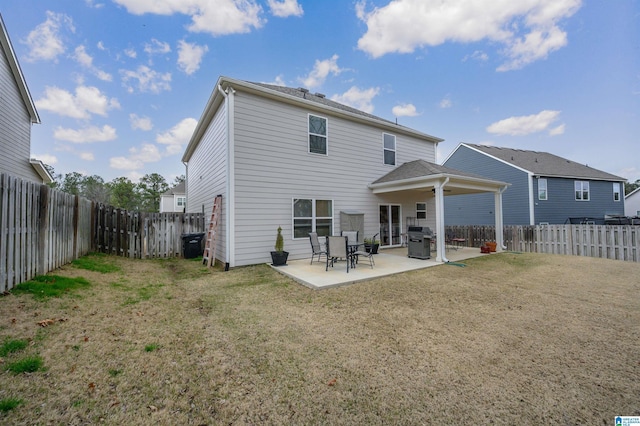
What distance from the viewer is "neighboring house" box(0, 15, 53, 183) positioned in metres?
9.02

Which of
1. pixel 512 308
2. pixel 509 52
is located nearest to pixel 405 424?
pixel 512 308

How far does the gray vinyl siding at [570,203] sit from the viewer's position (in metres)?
16.0

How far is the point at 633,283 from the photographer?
225 inches

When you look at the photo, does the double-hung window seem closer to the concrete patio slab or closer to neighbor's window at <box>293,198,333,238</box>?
the concrete patio slab

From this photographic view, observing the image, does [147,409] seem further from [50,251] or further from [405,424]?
[50,251]

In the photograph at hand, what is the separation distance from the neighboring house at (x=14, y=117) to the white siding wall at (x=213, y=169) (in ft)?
21.2

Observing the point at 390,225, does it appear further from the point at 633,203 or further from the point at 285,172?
the point at 633,203

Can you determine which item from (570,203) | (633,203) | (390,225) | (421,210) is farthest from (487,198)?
(633,203)

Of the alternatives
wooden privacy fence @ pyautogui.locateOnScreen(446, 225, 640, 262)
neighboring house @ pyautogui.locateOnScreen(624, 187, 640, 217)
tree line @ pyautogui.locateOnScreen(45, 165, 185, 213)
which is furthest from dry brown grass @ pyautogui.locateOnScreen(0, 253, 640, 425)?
tree line @ pyautogui.locateOnScreen(45, 165, 185, 213)

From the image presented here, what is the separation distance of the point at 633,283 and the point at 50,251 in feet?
42.0

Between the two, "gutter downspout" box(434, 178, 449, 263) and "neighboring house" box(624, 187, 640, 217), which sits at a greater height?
"neighboring house" box(624, 187, 640, 217)

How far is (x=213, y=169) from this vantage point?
9.64m

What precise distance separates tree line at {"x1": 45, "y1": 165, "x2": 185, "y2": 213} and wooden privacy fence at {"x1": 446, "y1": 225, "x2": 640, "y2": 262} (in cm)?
4091

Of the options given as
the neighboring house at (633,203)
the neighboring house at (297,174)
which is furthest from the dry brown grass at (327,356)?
the neighboring house at (633,203)
